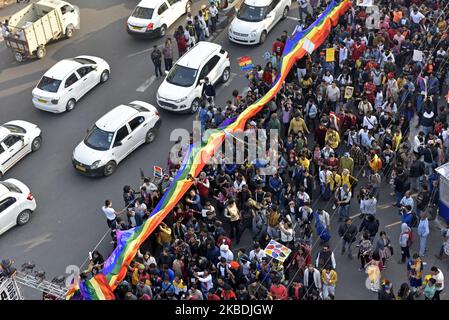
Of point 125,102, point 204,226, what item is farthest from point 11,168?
point 204,226

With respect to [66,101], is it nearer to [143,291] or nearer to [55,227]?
[55,227]

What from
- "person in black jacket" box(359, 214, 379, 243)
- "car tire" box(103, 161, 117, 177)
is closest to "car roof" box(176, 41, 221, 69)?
"car tire" box(103, 161, 117, 177)

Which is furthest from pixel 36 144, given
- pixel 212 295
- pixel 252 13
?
pixel 212 295

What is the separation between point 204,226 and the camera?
2073 centimetres

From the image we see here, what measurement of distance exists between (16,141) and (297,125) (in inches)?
380

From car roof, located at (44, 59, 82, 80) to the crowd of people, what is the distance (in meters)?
5.39

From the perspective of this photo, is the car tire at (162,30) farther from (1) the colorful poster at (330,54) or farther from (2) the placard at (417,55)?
(2) the placard at (417,55)

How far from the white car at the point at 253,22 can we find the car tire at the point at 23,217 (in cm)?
1193

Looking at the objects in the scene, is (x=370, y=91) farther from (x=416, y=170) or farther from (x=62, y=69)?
(x=62, y=69)

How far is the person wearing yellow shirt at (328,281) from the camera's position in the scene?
18.8 m

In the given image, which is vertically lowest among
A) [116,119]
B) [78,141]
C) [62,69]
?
[78,141]

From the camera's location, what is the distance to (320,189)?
22.8 metres

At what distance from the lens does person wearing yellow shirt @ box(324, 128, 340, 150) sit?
23.0 meters

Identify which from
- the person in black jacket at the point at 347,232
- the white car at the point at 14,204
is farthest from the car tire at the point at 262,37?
the person in black jacket at the point at 347,232
